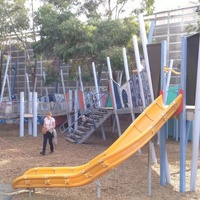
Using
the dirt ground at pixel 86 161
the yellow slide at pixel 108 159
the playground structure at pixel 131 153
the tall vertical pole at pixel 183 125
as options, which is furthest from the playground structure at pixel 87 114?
the tall vertical pole at pixel 183 125

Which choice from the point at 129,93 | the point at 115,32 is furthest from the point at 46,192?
the point at 115,32

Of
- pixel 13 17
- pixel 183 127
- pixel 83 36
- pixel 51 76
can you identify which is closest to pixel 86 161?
pixel 183 127

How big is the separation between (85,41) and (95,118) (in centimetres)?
354

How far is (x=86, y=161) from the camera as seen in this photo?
37.8 ft

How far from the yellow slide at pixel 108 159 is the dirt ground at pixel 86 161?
13.9 inches

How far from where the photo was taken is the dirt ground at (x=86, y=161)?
809cm

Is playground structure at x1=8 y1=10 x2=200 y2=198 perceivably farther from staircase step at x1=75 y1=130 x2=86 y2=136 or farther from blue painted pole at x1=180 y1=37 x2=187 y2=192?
staircase step at x1=75 y1=130 x2=86 y2=136

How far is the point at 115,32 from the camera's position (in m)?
17.8

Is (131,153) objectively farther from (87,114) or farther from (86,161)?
(87,114)

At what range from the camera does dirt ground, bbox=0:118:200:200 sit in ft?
26.5

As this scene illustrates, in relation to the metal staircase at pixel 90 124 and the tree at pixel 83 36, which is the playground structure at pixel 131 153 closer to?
the metal staircase at pixel 90 124

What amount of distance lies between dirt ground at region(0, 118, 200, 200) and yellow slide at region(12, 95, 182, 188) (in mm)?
354

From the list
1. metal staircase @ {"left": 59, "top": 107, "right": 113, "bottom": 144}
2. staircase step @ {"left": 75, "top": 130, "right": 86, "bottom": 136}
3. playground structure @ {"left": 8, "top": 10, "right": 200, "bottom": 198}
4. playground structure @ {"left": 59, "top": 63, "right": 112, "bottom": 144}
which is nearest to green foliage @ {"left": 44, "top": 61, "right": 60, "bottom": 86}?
playground structure @ {"left": 59, "top": 63, "right": 112, "bottom": 144}

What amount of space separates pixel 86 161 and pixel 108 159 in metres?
4.23
